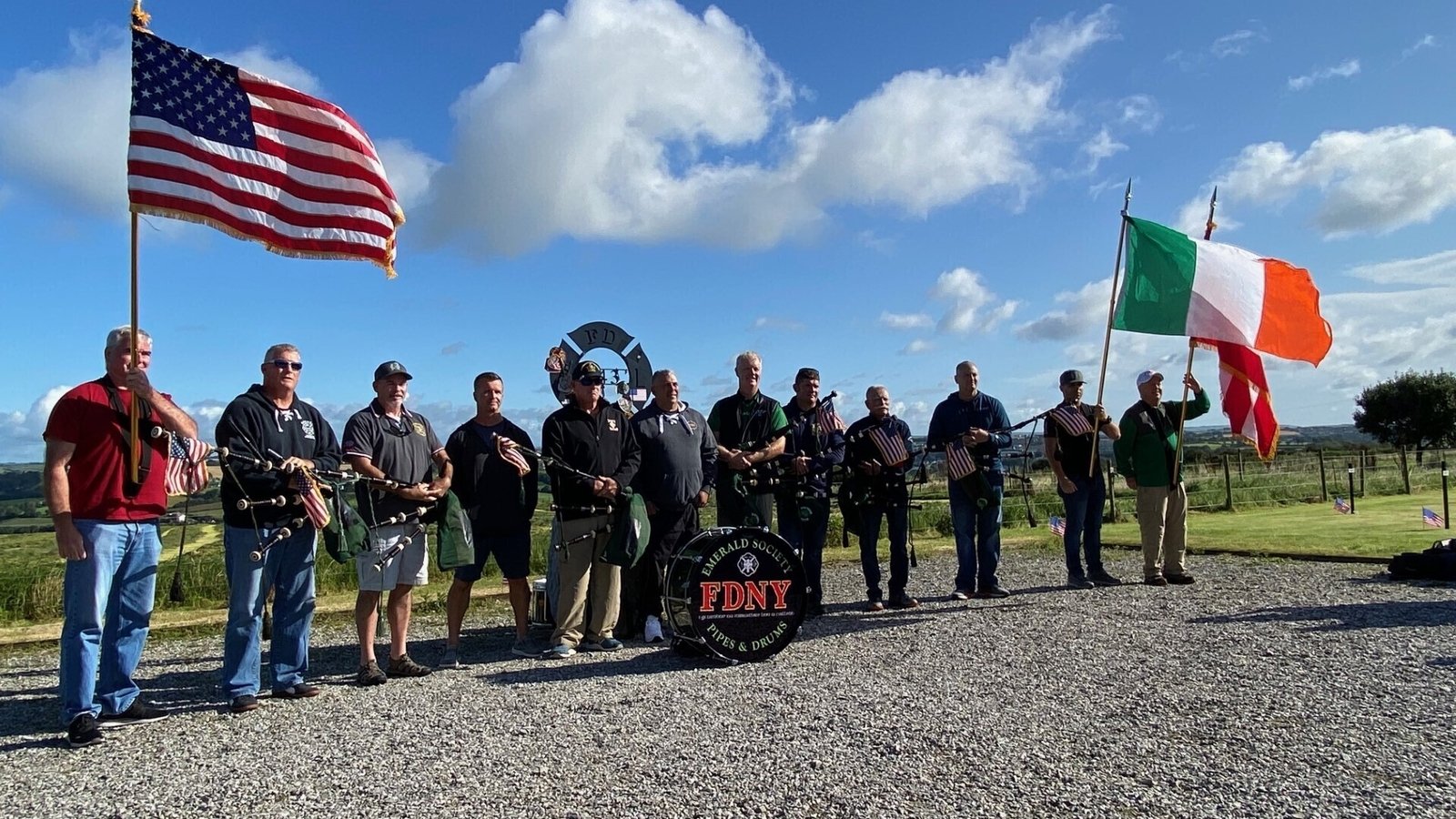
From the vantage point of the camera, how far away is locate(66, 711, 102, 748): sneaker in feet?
16.8

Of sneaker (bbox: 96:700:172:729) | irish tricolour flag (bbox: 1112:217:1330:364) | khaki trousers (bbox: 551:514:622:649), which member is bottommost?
sneaker (bbox: 96:700:172:729)

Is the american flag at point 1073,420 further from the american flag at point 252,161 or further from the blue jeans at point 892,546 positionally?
the american flag at point 252,161

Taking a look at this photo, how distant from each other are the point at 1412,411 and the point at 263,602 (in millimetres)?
75117

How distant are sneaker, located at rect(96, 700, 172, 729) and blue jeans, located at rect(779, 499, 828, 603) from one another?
5.08 m

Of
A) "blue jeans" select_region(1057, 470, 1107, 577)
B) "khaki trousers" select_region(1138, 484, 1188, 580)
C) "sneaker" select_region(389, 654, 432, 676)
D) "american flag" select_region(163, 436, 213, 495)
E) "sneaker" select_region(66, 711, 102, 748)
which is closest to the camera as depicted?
"sneaker" select_region(66, 711, 102, 748)

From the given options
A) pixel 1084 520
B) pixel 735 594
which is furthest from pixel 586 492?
pixel 1084 520

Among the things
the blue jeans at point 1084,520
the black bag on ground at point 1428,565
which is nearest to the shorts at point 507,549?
the blue jeans at point 1084,520

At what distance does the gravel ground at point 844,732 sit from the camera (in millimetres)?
4020

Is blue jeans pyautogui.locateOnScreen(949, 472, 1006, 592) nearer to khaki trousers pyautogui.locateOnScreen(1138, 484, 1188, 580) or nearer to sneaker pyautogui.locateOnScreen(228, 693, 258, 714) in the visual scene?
khaki trousers pyautogui.locateOnScreen(1138, 484, 1188, 580)

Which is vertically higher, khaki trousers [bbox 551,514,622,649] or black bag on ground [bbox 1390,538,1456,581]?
khaki trousers [bbox 551,514,622,649]

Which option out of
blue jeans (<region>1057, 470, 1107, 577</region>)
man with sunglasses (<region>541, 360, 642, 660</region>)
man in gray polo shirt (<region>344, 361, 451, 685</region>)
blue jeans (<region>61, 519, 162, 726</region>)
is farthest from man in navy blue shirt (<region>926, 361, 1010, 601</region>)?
blue jeans (<region>61, 519, 162, 726</region>)

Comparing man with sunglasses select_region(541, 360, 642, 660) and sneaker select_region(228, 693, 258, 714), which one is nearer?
sneaker select_region(228, 693, 258, 714)

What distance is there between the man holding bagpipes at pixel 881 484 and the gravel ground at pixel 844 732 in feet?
3.49

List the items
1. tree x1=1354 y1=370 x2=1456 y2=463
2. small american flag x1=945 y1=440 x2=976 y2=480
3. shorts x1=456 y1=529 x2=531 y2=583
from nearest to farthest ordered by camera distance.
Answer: shorts x1=456 y1=529 x2=531 y2=583, small american flag x1=945 y1=440 x2=976 y2=480, tree x1=1354 y1=370 x2=1456 y2=463
